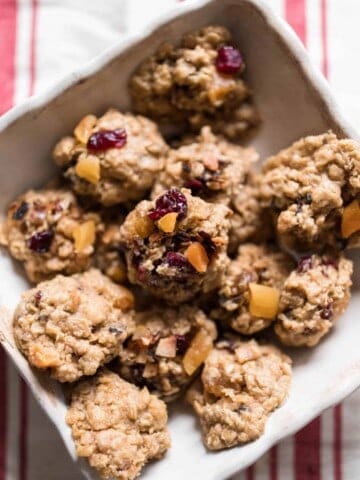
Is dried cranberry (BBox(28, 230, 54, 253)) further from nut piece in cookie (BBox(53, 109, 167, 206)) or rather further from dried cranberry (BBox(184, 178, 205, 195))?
dried cranberry (BBox(184, 178, 205, 195))

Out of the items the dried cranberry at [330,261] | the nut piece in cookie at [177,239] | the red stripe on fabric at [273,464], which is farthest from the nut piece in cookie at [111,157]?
the red stripe on fabric at [273,464]

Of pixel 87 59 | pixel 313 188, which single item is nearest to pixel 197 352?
pixel 313 188

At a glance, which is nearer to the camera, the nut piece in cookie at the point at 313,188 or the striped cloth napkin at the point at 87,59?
the nut piece in cookie at the point at 313,188

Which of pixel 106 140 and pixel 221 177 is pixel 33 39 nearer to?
pixel 106 140

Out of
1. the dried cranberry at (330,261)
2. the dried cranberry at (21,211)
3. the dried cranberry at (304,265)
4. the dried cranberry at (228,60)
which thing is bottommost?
the dried cranberry at (330,261)

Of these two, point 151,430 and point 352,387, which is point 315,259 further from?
point 151,430

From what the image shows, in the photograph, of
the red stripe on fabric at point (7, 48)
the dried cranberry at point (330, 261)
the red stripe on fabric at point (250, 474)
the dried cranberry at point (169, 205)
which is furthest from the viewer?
the red stripe on fabric at point (7, 48)

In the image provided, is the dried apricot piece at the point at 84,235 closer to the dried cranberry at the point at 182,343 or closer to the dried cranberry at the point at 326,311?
the dried cranberry at the point at 182,343

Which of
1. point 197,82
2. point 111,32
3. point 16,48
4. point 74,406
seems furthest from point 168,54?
point 74,406
